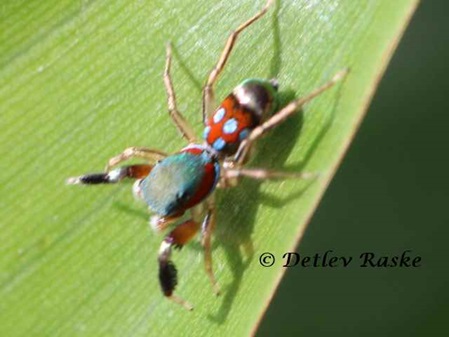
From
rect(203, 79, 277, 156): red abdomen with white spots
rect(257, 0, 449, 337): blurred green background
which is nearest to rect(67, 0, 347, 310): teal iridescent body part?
rect(203, 79, 277, 156): red abdomen with white spots

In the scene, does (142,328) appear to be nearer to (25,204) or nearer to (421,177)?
(25,204)

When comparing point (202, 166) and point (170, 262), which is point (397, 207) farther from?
point (170, 262)

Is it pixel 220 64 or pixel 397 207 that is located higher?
pixel 220 64

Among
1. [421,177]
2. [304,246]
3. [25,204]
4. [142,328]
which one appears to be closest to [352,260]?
[304,246]

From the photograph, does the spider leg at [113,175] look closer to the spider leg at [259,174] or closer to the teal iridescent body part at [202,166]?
the teal iridescent body part at [202,166]

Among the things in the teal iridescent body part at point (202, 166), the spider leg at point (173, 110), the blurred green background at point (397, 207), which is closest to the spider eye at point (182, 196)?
the teal iridescent body part at point (202, 166)

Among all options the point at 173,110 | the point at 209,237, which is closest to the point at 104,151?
the point at 173,110
